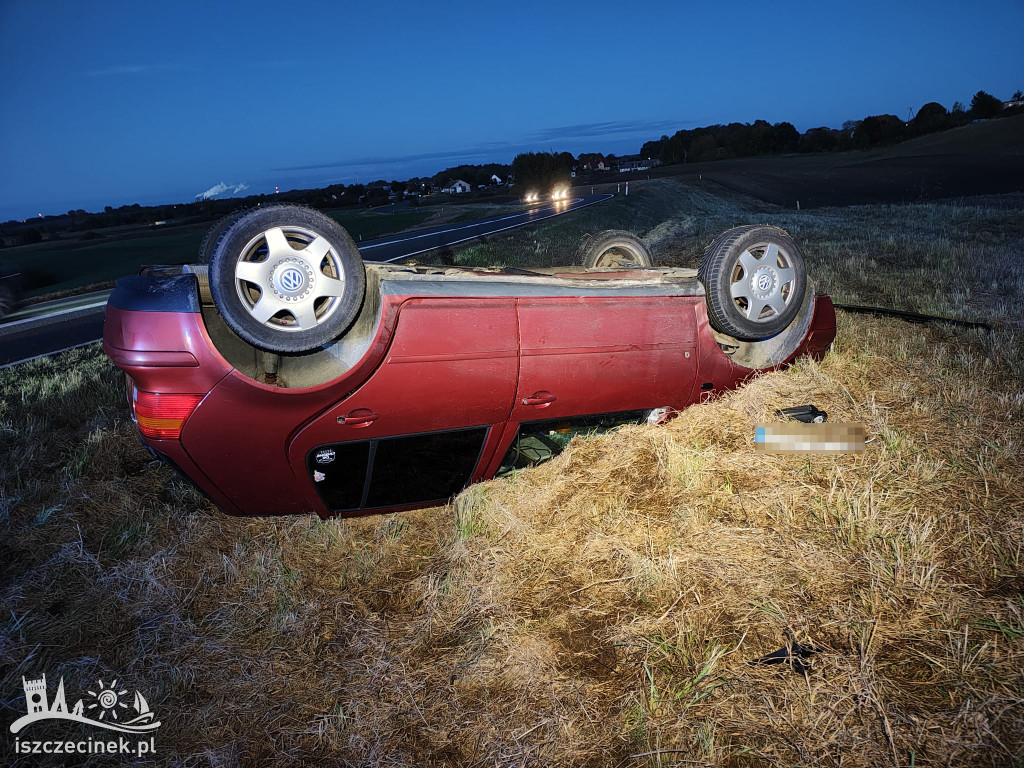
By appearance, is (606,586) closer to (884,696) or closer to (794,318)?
(884,696)

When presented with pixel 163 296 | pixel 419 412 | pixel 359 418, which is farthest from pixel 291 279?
pixel 419 412

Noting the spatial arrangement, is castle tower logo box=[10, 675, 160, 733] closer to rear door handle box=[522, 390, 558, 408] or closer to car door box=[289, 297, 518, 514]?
car door box=[289, 297, 518, 514]

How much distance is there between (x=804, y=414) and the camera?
327 centimetres

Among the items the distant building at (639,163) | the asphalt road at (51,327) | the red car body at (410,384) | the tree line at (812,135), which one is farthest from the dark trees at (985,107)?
the red car body at (410,384)

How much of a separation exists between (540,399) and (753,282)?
1.52m

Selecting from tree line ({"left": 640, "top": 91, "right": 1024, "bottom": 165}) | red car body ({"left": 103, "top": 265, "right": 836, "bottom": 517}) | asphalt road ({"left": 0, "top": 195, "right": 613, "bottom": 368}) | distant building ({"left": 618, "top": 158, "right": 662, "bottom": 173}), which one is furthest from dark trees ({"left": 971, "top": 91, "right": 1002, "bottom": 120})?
red car body ({"left": 103, "top": 265, "right": 836, "bottom": 517})

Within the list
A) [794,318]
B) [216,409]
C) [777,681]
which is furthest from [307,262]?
[794,318]

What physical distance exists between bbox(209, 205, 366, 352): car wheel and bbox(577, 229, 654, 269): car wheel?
294cm

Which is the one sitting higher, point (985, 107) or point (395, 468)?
point (985, 107)

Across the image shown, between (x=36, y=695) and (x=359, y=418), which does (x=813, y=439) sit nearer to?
(x=359, y=418)

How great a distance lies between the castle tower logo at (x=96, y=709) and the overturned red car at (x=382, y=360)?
841 mm

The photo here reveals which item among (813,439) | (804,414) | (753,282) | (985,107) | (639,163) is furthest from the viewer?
(639,163)

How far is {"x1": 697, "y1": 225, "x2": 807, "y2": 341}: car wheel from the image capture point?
3.30 meters

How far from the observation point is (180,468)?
2.54 meters
